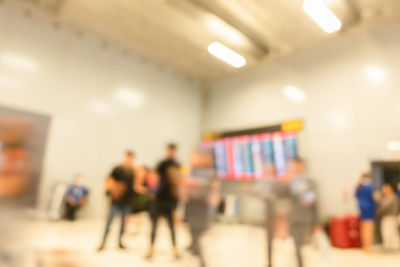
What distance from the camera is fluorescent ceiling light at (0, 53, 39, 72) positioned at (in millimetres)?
6270

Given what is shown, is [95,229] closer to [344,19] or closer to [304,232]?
[304,232]

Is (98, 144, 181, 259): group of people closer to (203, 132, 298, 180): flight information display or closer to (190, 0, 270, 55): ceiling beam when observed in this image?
Answer: (203, 132, 298, 180): flight information display

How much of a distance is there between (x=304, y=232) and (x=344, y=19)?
18.2ft

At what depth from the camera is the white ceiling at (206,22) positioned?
581 cm

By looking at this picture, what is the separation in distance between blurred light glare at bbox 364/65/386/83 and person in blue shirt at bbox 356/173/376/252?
2482 mm

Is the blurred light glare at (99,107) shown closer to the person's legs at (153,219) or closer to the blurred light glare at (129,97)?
the blurred light glare at (129,97)

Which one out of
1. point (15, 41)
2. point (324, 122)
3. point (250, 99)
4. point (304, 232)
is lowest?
point (304, 232)

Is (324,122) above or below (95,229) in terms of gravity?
above

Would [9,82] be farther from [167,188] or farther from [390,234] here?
[390,234]

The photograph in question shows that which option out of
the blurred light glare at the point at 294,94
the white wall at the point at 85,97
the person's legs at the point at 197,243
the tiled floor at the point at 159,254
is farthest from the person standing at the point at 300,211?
the white wall at the point at 85,97

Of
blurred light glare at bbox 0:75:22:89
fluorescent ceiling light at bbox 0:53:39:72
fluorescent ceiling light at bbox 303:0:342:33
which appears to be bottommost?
blurred light glare at bbox 0:75:22:89

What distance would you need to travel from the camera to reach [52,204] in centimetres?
650

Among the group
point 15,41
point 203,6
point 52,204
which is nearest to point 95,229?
point 52,204

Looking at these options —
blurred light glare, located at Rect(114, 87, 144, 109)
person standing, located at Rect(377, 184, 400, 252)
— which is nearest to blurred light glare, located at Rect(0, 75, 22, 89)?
blurred light glare, located at Rect(114, 87, 144, 109)
